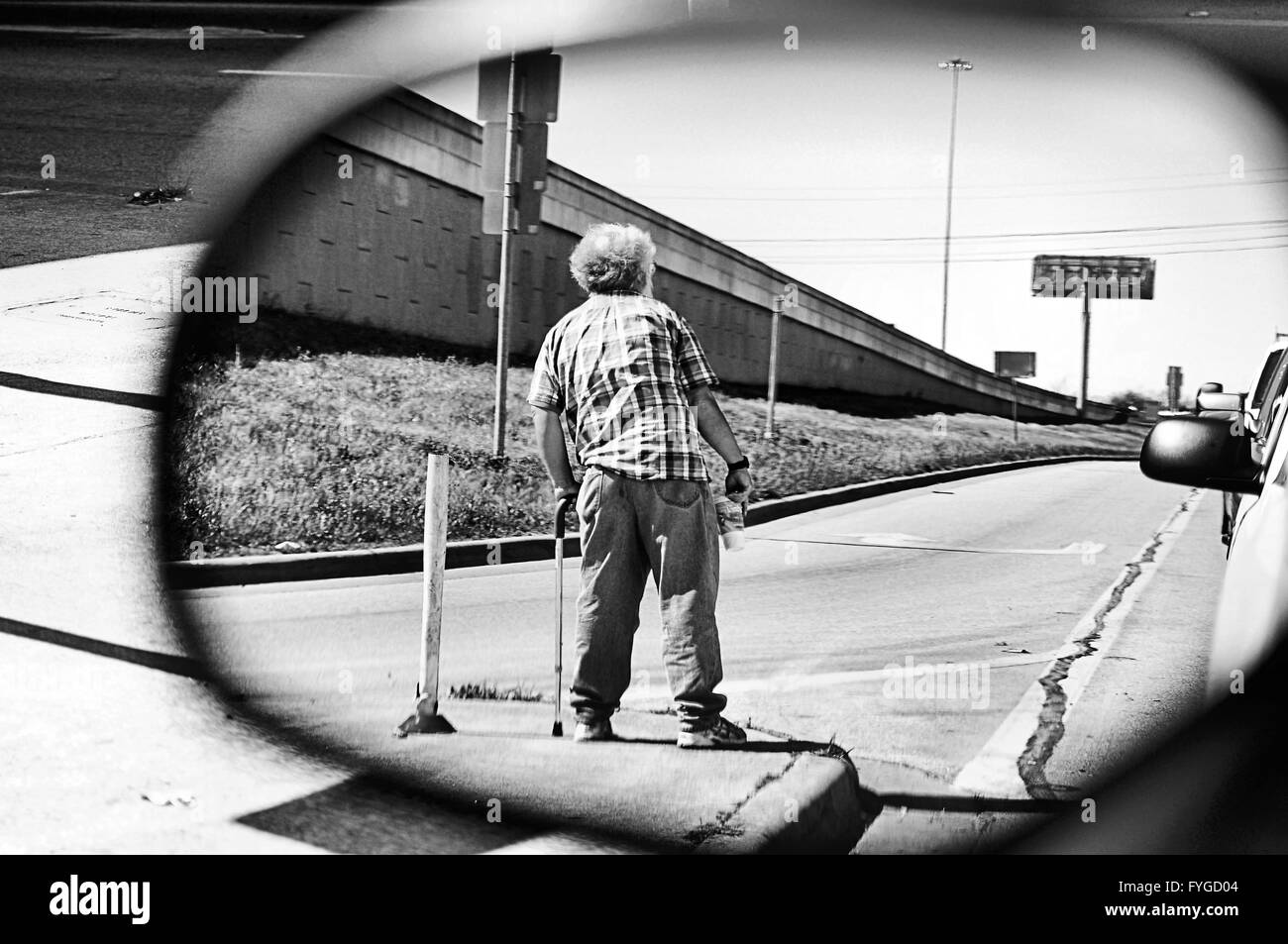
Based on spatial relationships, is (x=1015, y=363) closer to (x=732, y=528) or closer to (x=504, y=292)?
(x=732, y=528)

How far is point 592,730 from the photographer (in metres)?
4.33

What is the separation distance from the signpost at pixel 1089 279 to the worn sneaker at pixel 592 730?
2.11 metres

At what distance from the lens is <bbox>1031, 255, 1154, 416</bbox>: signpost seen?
459 cm

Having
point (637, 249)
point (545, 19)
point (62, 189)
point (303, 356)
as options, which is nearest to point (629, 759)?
point (637, 249)

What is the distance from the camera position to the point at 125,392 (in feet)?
29.3

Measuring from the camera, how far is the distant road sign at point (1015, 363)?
488cm

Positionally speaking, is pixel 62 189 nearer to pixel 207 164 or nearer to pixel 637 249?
pixel 207 164

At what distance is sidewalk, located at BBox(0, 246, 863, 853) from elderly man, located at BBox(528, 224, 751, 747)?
255mm

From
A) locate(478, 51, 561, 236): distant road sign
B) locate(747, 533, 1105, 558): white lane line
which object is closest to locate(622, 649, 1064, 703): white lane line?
locate(478, 51, 561, 236): distant road sign

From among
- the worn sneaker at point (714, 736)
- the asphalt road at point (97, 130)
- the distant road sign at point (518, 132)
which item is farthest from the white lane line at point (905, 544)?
the asphalt road at point (97, 130)
